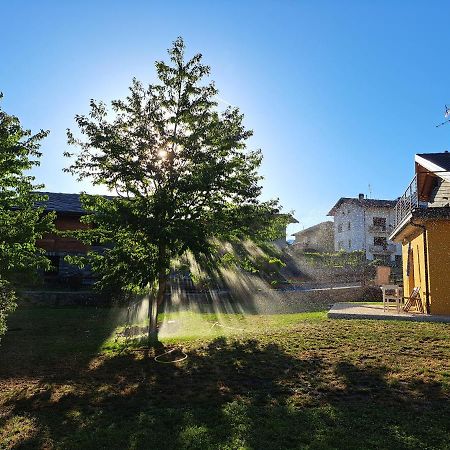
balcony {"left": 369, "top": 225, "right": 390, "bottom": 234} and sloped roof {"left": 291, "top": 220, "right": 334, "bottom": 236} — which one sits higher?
sloped roof {"left": 291, "top": 220, "right": 334, "bottom": 236}

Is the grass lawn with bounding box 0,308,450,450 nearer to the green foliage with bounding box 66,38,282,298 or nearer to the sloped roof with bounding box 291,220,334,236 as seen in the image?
the green foliage with bounding box 66,38,282,298

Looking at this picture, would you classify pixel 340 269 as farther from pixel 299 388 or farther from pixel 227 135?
pixel 299 388

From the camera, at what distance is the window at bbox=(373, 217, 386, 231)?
172 ft

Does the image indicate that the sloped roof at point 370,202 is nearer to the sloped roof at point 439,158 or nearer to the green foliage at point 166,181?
the sloped roof at point 439,158

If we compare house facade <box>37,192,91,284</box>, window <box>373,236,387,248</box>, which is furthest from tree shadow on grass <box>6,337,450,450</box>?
window <box>373,236,387,248</box>

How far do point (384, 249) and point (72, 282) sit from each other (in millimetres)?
40899

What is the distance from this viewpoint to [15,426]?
5.68 meters

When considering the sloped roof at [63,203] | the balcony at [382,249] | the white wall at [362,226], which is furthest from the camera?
the white wall at [362,226]

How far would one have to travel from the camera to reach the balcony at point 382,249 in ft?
169

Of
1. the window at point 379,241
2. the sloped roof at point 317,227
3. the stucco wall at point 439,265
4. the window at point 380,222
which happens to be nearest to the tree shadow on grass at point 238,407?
the stucco wall at point 439,265

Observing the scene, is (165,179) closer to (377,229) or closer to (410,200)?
(410,200)

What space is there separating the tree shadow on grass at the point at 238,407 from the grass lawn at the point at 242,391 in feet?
0.07

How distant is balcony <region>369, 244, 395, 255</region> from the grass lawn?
41967mm

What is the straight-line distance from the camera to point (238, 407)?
19.5ft
